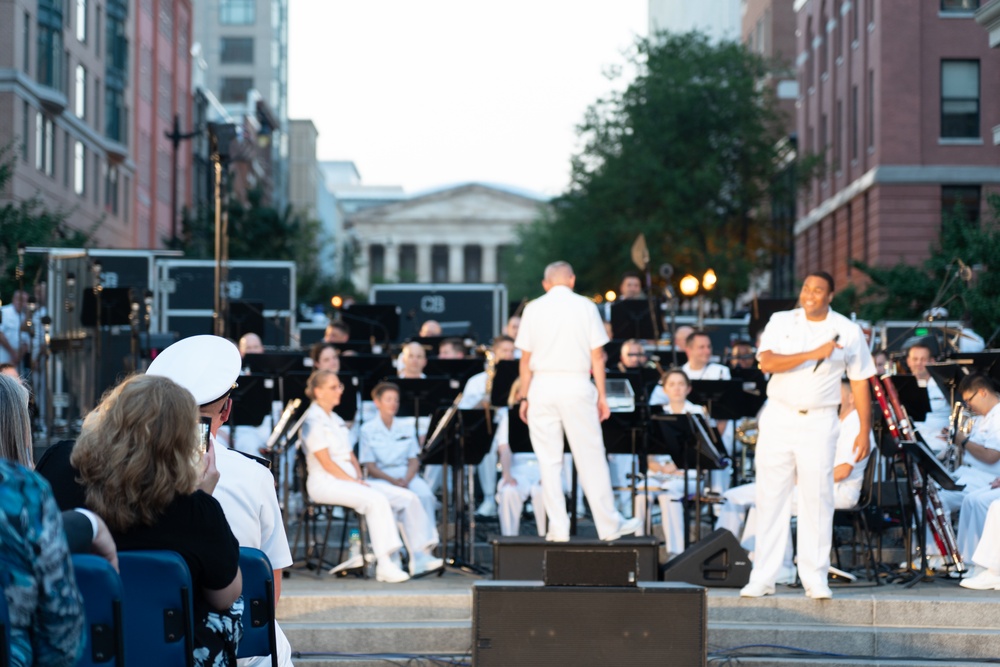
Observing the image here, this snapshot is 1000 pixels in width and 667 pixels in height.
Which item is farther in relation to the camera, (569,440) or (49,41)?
(49,41)

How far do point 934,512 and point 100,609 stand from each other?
8.77m

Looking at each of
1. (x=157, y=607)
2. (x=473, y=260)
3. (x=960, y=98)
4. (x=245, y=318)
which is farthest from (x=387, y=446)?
(x=473, y=260)

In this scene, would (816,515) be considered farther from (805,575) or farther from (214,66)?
(214,66)

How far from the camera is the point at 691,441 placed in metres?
11.9

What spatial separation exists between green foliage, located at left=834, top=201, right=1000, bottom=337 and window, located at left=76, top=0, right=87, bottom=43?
965 inches

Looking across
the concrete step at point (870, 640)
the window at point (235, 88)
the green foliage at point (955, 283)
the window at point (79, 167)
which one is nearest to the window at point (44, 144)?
the window at point (79, 167)

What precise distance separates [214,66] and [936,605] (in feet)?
310

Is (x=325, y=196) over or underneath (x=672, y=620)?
over

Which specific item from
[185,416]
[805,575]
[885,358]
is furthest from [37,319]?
[185,416]

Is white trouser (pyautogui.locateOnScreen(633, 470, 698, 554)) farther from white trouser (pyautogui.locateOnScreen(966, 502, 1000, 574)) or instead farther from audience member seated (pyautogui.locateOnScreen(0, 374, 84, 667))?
audience member seated (pyautogui.locateOnScreen(0, 374, 84, 667))

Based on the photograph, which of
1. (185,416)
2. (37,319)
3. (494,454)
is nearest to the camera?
(185,416)

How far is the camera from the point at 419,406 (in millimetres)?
13711

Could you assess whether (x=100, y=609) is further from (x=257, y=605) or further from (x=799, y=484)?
(x=799, y=484)

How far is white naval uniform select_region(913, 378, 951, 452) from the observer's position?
13.2 metres
